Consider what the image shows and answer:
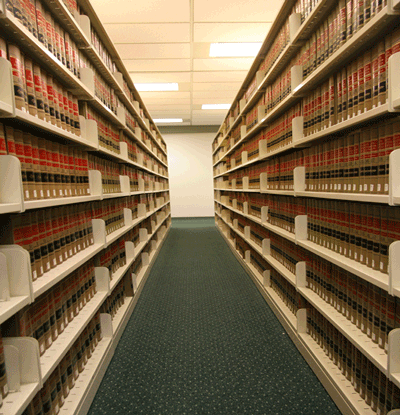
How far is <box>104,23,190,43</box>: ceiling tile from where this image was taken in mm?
3260

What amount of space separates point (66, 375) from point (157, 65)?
4.29 meters

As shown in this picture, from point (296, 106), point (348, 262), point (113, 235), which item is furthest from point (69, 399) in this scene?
point (296, 106)

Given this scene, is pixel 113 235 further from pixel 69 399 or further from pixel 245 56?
pixel 245 56

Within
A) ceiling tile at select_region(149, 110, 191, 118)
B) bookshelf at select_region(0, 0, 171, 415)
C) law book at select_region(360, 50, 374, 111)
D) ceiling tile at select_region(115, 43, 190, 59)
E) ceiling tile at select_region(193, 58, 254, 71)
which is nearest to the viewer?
bookshelf at select_region(0, 0, 171, 415)

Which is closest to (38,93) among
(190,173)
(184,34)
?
(184,34)

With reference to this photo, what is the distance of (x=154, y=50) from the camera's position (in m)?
3.84

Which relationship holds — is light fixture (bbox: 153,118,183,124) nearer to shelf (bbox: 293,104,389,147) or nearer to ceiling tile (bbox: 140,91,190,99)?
ceiling tile (bbox: 140,91,190,99)

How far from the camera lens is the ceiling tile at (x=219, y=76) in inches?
183

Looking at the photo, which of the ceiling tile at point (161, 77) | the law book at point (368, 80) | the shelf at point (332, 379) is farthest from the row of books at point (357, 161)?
the ceiling tile at point (161, 77)

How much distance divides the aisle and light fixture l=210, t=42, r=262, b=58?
3209 mm

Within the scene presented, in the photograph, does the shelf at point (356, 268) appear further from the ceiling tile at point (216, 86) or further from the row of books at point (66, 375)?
the ceiling tile at point (216, 86)

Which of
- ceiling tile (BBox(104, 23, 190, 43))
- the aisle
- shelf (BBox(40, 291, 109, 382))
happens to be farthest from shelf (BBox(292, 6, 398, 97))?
ceiling tile (BBox(104, 23, 190, 43))

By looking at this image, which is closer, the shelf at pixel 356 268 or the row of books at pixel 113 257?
the shelf at pixel 356 268

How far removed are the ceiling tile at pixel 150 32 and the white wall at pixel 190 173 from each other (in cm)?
525
